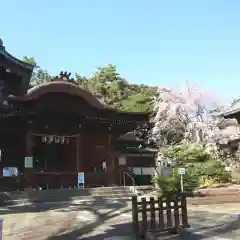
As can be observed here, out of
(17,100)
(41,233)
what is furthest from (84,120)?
(41,233)

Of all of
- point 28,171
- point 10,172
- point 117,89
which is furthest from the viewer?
point 117,89

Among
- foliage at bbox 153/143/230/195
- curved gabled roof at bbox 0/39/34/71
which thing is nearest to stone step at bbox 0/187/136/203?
foliage at bbox 153/143/230/195

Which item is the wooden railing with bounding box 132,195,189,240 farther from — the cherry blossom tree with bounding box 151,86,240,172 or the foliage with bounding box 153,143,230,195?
the cherry blossom tree with bounding box 151,86,240,172

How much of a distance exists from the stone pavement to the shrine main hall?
8.41m

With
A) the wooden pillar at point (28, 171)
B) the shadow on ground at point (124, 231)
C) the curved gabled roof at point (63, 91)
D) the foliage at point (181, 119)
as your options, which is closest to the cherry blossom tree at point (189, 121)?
the foliage at point (181, 119)

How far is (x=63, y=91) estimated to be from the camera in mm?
23797

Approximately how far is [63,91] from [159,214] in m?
15.9

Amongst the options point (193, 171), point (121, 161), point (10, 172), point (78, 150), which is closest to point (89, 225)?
point (193, 171)

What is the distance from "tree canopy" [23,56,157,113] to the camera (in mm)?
42312

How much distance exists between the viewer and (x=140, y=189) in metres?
22.8

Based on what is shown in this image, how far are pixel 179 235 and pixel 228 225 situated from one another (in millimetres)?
2295

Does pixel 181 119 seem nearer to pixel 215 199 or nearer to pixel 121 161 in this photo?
pixel 121 161

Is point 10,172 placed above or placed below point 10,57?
below

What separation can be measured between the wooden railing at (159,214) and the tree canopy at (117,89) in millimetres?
31315
